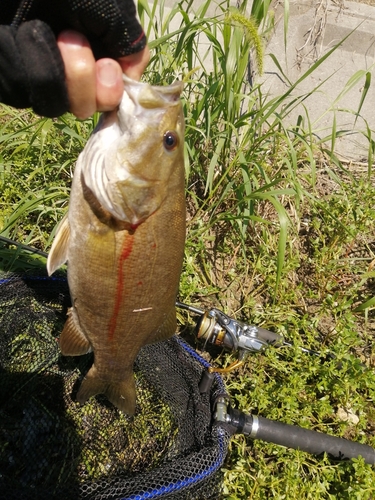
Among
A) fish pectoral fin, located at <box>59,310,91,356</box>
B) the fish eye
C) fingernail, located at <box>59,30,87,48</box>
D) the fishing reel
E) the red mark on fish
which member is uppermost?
fingernail, located at <box>59,30,87,48</box>

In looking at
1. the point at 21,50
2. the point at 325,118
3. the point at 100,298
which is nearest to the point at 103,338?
the point at 100,298

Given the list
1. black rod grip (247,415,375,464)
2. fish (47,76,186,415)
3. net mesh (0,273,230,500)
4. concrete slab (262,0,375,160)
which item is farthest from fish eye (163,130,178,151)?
concrete slab (262,0,375,160)

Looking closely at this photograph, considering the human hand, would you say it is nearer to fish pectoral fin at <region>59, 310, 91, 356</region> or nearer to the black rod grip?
fish pectoral fin at <region>59, 310, 91, 356</region>

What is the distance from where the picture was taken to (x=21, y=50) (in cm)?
135

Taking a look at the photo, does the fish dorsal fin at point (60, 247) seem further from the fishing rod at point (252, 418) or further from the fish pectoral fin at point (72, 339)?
the fishing rod at point (252, 418)

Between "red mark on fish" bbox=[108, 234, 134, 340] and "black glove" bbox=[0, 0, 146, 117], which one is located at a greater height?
"black glove" bbox=[0, 0, 146, 117]

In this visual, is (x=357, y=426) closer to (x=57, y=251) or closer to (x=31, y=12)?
(x=57, y=251)

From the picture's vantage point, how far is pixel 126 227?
1849 mm

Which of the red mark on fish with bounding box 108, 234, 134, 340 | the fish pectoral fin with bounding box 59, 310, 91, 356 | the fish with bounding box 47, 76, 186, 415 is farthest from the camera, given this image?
the fish pectoral fin with bounding box 59, 310, 91, 356

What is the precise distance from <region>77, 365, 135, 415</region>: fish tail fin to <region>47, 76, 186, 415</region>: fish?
0.17 m

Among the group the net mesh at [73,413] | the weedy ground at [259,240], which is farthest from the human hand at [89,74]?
the net mesh at [73,413]

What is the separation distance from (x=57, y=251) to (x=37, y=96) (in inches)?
28.8

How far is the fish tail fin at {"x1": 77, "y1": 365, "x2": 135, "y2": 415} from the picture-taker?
225 cm

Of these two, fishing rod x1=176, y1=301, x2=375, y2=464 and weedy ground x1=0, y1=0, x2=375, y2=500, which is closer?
fishing rod x1=176, y1=301, x2=375, y2=464
